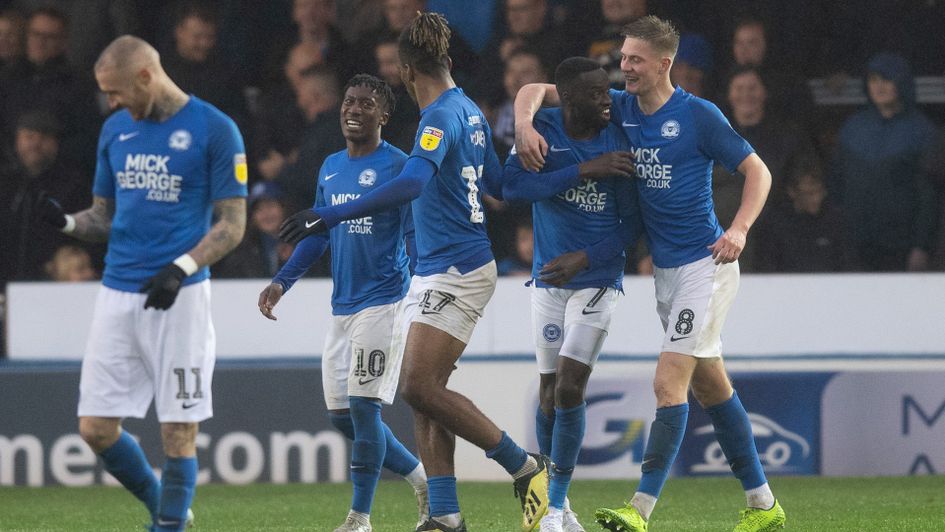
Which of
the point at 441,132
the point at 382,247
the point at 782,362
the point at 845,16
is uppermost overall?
the point at 845,16

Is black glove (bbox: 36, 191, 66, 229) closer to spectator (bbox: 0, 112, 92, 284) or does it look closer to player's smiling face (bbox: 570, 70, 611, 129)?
player's smiling face (bbox: 570, 70, 611, 129)

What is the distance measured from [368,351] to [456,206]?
39.2 inches

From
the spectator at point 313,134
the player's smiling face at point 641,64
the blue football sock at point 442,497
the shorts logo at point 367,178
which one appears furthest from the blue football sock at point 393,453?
the spectator at point 313,134

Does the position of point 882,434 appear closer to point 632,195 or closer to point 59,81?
point 632,195

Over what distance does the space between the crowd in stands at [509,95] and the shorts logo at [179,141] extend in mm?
4561

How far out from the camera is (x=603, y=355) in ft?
32.8

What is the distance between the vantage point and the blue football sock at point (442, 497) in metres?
6.32

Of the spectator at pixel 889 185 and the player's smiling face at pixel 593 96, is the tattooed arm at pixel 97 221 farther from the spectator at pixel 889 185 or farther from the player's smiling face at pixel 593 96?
the spectator at pixel 889 185

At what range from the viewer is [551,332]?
6.90 meters

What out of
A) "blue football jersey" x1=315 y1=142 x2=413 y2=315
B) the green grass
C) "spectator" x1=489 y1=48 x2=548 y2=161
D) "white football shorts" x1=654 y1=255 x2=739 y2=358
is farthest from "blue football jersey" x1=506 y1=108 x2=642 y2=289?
"spectator" x1=489 y1=48 x2=548 y2=161

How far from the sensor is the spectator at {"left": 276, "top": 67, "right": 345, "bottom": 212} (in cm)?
1046

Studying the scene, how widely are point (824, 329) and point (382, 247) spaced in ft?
13.2

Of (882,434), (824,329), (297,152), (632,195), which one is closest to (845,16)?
Result: (824,329)

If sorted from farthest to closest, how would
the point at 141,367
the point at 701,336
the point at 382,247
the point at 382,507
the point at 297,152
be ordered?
the point at 297,152
the point at 382,507
the point at 382,247
the point at 701,336
the point at 141,367
